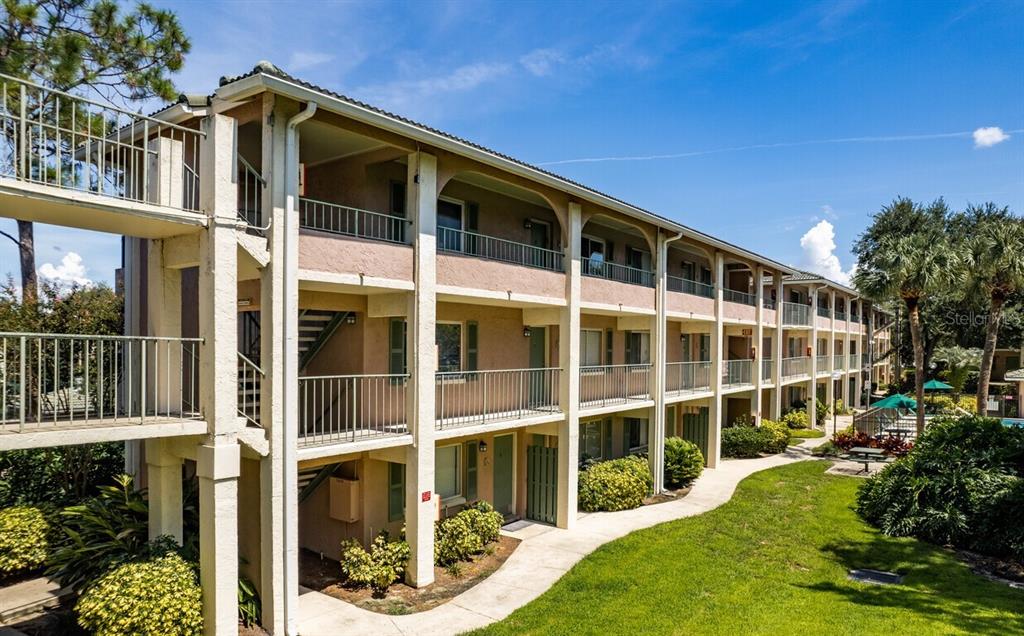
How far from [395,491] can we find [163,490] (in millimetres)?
4994

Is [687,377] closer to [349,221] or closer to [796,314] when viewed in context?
[796,314]

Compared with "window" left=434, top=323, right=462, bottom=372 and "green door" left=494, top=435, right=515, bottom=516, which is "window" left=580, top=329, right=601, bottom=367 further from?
"window" left=434, top=323, right=462, bottom=372

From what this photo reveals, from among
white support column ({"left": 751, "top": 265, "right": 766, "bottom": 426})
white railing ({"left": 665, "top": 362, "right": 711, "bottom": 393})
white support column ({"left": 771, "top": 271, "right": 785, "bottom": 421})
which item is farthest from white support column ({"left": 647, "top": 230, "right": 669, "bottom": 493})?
white support column ({"left": 771, "top": 271, "right": 785, "bottom": 421})

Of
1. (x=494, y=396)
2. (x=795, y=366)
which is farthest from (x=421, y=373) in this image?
(x=795, y=366)

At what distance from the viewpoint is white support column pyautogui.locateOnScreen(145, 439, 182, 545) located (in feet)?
34.0

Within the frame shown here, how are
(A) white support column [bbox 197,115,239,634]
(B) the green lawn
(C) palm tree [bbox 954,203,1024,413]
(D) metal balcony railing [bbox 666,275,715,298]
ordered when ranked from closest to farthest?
(A) white support column [bbox 197,115,239,634] → (B) the green lawn → (D) metal balcony railing [bbox 666,275,715,298] → (C) palm tree [bbox 954,203,1024,413]

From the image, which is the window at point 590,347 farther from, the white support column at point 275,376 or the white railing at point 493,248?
the white support column at point 275,376

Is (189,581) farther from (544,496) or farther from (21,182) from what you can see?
(544,496)

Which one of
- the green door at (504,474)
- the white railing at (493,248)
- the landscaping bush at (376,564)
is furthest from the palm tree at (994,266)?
the landscaping bush at (376,564)

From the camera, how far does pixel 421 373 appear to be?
12.2 meters

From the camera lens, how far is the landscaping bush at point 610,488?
18062mm

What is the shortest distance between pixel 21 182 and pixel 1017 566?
19.6 m

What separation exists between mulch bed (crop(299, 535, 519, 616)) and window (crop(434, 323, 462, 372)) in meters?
4.38

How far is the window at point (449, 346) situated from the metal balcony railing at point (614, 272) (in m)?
5.23
